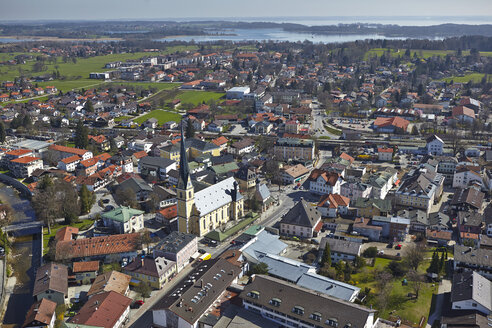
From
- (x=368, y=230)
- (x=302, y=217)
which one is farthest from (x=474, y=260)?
(x=302, y=217)

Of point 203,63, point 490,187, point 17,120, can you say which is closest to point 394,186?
point 490,187

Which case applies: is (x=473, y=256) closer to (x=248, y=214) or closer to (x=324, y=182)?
(x=324, y=182)

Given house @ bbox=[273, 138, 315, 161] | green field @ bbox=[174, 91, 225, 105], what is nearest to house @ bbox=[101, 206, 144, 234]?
house @ bbox=[273, 138, 315, 161]

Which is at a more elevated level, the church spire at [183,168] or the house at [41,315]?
the church spire at [183,168]

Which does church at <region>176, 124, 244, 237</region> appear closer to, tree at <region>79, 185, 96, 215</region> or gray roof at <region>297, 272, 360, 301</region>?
tree at <region>79, 185, 96, 215</region>

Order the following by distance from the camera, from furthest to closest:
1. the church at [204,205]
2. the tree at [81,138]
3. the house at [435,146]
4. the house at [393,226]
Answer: the tree at [81,138], the house at [435,146], the house at [393,226], the church at [204,205]

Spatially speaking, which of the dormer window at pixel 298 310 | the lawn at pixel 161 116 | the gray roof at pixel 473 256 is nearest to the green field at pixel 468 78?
the lawn at pixel 161 116

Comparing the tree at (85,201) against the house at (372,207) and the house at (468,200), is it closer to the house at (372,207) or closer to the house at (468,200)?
the house at (372,207)
